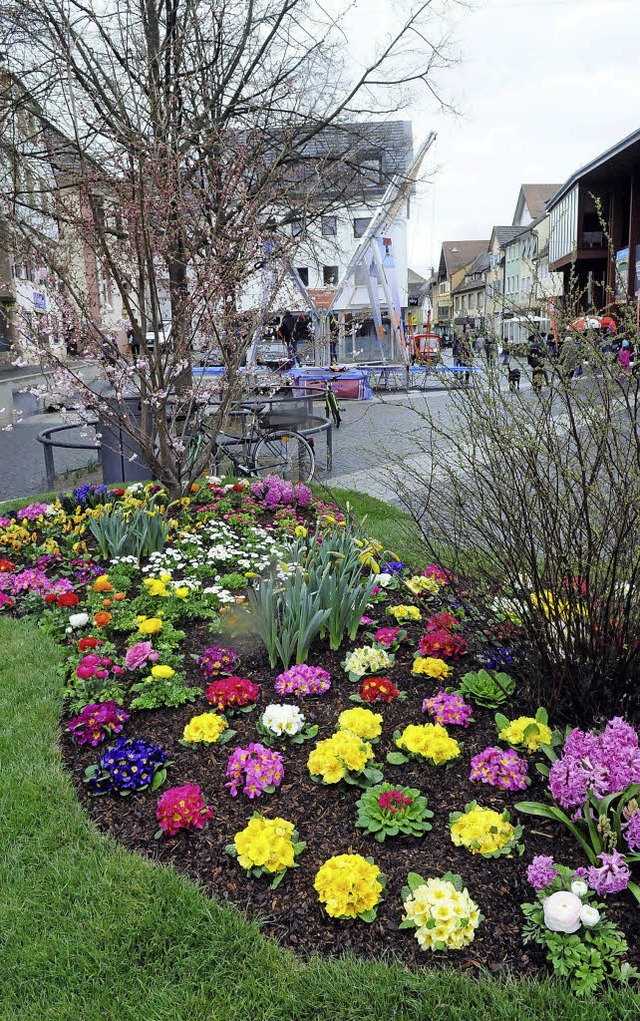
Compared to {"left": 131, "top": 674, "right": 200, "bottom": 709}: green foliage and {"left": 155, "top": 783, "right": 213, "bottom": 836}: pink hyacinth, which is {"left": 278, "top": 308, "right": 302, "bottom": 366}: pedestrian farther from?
{"left": 155, "top": 783, "right": 213, "bottom": 836}: pink hyacinth

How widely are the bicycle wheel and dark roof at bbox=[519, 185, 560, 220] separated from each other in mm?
75600

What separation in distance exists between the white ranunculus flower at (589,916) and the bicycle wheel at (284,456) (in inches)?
243

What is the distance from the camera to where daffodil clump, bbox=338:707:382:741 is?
9.42ft

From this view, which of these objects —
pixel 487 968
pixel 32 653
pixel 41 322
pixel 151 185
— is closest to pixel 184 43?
pixel 151 185

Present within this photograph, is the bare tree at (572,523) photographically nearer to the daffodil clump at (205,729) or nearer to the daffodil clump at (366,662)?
the daffodil clump at (366,662)

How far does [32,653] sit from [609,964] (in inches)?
110

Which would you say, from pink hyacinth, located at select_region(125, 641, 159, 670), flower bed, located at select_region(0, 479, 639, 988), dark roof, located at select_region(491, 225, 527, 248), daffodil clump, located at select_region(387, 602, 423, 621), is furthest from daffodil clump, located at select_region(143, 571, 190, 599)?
dark roof, located at select_region(491, 225, 527, 248)

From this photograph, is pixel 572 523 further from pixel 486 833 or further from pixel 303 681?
pixel 303 681

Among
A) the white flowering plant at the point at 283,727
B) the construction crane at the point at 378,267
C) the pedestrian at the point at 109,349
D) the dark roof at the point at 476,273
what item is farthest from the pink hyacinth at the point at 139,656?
the dark roof at the point at 476,273

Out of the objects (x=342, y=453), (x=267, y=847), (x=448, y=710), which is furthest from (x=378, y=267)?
(x=267, y=847)

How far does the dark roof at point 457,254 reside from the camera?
113 metres

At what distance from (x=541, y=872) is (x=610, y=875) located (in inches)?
6.9

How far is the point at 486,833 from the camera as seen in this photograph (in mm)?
2328

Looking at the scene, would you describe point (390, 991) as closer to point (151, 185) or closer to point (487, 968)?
point (487, 968)
